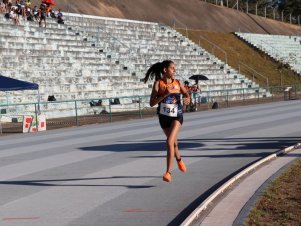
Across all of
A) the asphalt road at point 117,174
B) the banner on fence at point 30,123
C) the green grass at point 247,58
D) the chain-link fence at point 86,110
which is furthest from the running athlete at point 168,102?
the green grass at point 247,58

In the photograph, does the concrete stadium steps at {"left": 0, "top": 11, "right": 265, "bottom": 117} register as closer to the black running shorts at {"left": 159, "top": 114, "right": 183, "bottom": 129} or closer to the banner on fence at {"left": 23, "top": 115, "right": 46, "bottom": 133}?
the banner on fence at {"left": 23, "top": 115, "right": 46, "bottom": 133}

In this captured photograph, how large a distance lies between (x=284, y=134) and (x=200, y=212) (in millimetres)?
11384

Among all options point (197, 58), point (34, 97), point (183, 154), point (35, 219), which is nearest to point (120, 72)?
point (34, 97)

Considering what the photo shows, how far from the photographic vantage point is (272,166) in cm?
1159

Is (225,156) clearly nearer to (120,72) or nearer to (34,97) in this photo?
(34,97)

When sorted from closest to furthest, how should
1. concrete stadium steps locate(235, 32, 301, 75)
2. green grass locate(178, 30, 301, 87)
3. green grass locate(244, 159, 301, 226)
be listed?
green grass locate(244, 159, 301, 226)
green grass locate(178, 30, 301, 87)
concrete stadium steps locate(235, 32, 301, 75)

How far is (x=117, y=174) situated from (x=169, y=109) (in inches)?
86.2

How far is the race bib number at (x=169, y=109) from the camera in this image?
1017 cm

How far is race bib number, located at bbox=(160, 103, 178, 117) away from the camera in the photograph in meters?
10.2

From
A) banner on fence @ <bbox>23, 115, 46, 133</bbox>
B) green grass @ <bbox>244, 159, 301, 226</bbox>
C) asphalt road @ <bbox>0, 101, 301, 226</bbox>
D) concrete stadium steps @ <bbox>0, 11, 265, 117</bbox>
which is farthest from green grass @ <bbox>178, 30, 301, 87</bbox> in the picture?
green grass @ <bbox>244, 159, 301, 226</bbox>

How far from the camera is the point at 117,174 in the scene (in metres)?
11.8

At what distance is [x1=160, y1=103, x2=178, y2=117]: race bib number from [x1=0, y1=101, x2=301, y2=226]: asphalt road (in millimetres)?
1100

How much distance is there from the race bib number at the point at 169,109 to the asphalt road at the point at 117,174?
43.3 inches

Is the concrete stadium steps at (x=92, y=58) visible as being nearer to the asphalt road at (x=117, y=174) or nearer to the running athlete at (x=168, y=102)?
the asphalt road at (x=117, y=174)
